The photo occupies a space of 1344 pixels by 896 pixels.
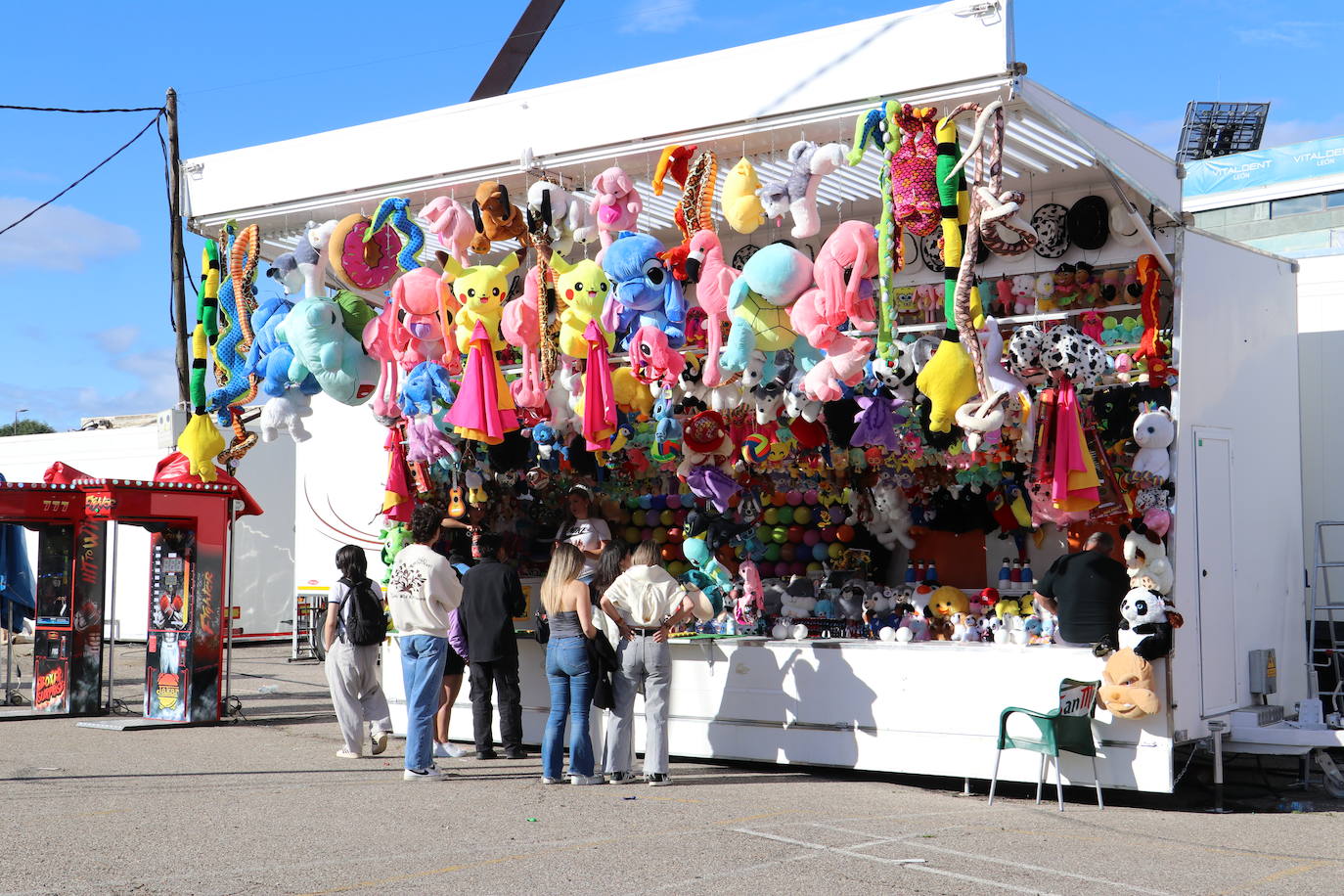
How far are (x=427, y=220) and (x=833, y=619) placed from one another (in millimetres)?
3985

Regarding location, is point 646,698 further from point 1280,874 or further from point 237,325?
point 237,325

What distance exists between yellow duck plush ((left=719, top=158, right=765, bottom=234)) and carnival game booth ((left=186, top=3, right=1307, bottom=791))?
0.06 feet

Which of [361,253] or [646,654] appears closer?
[646,654]

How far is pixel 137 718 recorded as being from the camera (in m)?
11.0

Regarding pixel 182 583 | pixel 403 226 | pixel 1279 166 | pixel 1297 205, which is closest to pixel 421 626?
pixel 403 226

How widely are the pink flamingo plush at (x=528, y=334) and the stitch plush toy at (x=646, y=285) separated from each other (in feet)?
2.53

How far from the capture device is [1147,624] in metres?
7.41

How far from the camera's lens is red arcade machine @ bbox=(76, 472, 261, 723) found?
35.0 ft

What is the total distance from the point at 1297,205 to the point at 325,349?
1053 inches

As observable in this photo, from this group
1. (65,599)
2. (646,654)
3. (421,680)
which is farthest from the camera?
(65,599)

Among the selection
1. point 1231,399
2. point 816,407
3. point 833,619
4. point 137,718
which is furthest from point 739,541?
point 137,718

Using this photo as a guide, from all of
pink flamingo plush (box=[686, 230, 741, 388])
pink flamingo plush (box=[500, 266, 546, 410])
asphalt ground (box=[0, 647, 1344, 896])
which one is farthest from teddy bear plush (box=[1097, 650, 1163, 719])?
pink flamingo plush (box=[500, 266, 546, 410])

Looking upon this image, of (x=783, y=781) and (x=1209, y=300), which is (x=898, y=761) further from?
(x=1209, y=300)

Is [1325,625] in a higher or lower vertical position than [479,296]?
lower
